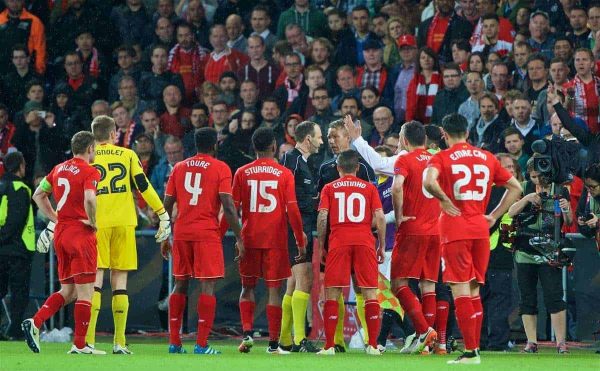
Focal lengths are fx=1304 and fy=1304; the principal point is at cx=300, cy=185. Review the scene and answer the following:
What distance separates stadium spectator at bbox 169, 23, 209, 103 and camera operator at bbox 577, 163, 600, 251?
362 inches

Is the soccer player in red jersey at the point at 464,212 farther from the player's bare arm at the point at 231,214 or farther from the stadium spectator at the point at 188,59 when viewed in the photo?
the stadium spectator at the point at 188,59

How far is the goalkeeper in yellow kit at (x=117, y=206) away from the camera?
1382 centimetres

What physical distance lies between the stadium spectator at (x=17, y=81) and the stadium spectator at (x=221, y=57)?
3.28 metres

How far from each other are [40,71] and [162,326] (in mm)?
7012

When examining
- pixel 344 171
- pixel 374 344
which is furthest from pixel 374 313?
pixel 344 171

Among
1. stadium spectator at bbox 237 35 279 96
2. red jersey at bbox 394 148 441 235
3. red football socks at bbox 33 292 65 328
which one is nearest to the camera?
red football socks at bbox 33 292 65 328

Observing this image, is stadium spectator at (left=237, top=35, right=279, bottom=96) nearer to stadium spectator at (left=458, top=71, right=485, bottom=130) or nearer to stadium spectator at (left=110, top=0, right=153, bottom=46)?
stadium spectator at (left=110, top=0, right=153, bottom=46)

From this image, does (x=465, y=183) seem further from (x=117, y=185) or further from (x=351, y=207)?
(x=117, y=185)

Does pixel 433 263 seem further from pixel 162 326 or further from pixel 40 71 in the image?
pixel 40 71

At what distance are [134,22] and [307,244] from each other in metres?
10.6

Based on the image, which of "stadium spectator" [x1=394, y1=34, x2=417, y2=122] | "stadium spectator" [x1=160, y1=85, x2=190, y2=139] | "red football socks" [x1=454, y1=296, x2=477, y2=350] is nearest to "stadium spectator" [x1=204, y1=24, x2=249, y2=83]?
"stadium spectator" [x1=160, y1=85, x2=190, y2=139]

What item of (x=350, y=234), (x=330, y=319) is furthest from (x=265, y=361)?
(x=350, y=234)

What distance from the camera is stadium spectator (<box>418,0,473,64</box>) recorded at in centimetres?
1997

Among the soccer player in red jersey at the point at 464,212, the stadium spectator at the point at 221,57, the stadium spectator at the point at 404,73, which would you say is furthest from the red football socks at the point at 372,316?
the stadium spectator at the point at 221,57
